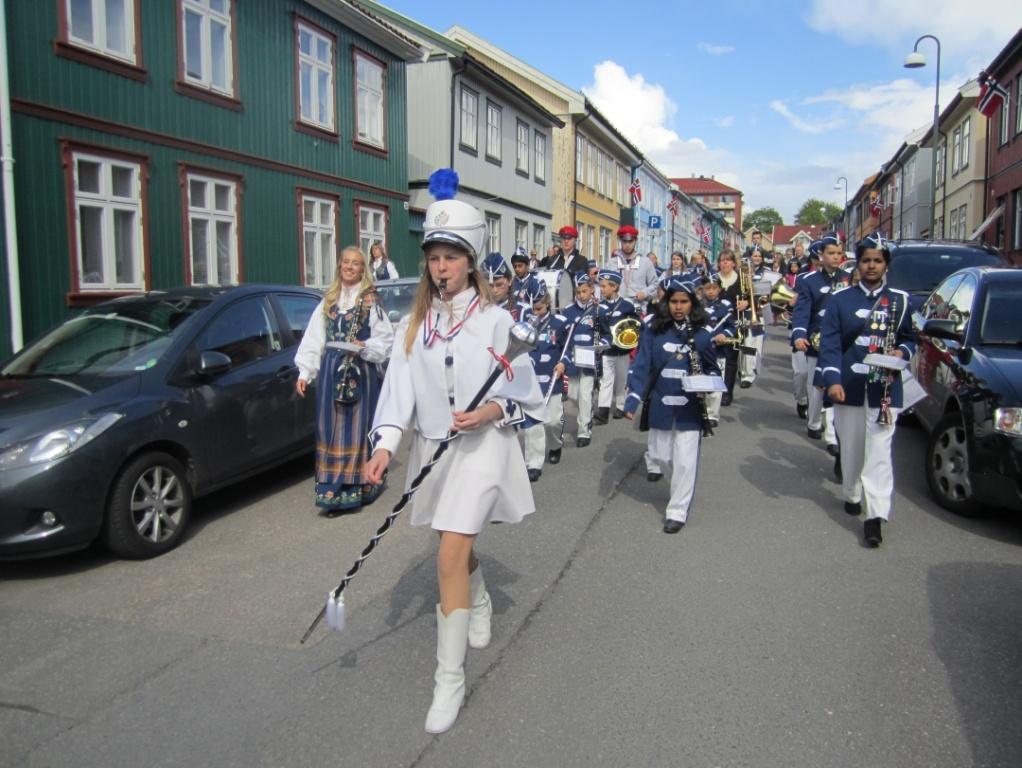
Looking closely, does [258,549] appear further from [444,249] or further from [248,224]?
[248,224]

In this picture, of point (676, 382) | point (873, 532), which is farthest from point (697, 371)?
point (873, 532)

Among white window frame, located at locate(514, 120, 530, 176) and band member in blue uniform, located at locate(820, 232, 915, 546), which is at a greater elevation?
white window frame, located at locate(514, 120, 530, 176)

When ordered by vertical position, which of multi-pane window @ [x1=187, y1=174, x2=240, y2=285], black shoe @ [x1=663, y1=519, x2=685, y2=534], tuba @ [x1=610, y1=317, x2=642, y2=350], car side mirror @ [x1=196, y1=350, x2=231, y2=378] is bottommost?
black shoe @ [x1=663, y1=519, x2=685, y2=534]

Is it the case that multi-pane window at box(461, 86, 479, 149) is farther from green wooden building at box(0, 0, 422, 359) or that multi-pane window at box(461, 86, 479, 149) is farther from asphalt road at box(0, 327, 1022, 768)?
asphalt road at box(0, 327, 1022, 768)

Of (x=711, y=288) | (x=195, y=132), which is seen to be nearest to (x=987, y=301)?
(x=711, y=288)

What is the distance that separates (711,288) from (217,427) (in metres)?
5.88

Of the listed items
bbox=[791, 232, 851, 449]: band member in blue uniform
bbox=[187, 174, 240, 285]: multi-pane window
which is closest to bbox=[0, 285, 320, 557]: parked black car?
bbox=[791, 232, 851, 449]: band member in blue uniform

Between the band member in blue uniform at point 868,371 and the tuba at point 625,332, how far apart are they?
3.50 m

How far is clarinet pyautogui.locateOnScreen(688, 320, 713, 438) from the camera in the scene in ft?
20.2

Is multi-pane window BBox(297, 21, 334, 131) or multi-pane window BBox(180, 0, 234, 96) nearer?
multi-pane window BBox(180, 0, 234, 96)

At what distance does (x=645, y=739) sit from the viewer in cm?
322

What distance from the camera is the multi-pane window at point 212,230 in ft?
47.2

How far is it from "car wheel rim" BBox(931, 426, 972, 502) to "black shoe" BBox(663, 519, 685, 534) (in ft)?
6.59

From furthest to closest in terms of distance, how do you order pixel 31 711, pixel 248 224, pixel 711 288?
pixel 248 224, pixel 711 288, pixel 31 711
